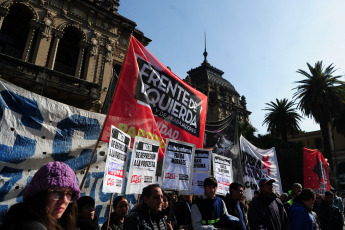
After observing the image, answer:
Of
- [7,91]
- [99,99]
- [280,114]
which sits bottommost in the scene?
[7,91]

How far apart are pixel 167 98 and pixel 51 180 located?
403 centimetres

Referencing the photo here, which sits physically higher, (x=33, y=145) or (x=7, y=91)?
(x=7, y=91)

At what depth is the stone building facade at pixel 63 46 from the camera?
43.2ft

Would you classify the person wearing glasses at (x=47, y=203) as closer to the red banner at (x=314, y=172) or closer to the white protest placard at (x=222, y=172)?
the white protest placard at (x=222, y=172)

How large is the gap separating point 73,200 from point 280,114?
3915 centimetres

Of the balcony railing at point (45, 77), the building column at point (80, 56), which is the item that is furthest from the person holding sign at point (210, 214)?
the building column at point (80, 56)

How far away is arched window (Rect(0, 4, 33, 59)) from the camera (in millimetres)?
14531

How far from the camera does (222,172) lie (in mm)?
Result: 6266

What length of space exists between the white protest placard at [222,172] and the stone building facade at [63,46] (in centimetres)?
1033

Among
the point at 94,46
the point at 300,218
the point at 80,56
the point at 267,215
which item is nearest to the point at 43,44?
the point at 80,56

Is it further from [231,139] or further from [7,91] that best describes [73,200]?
[231,139]

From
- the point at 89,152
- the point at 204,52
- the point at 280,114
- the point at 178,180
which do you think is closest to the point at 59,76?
the point at 89,152

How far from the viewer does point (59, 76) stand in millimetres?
13719

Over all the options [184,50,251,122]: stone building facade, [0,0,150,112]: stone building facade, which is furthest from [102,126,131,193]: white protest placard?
[184,50,251,122]: stone building facade
